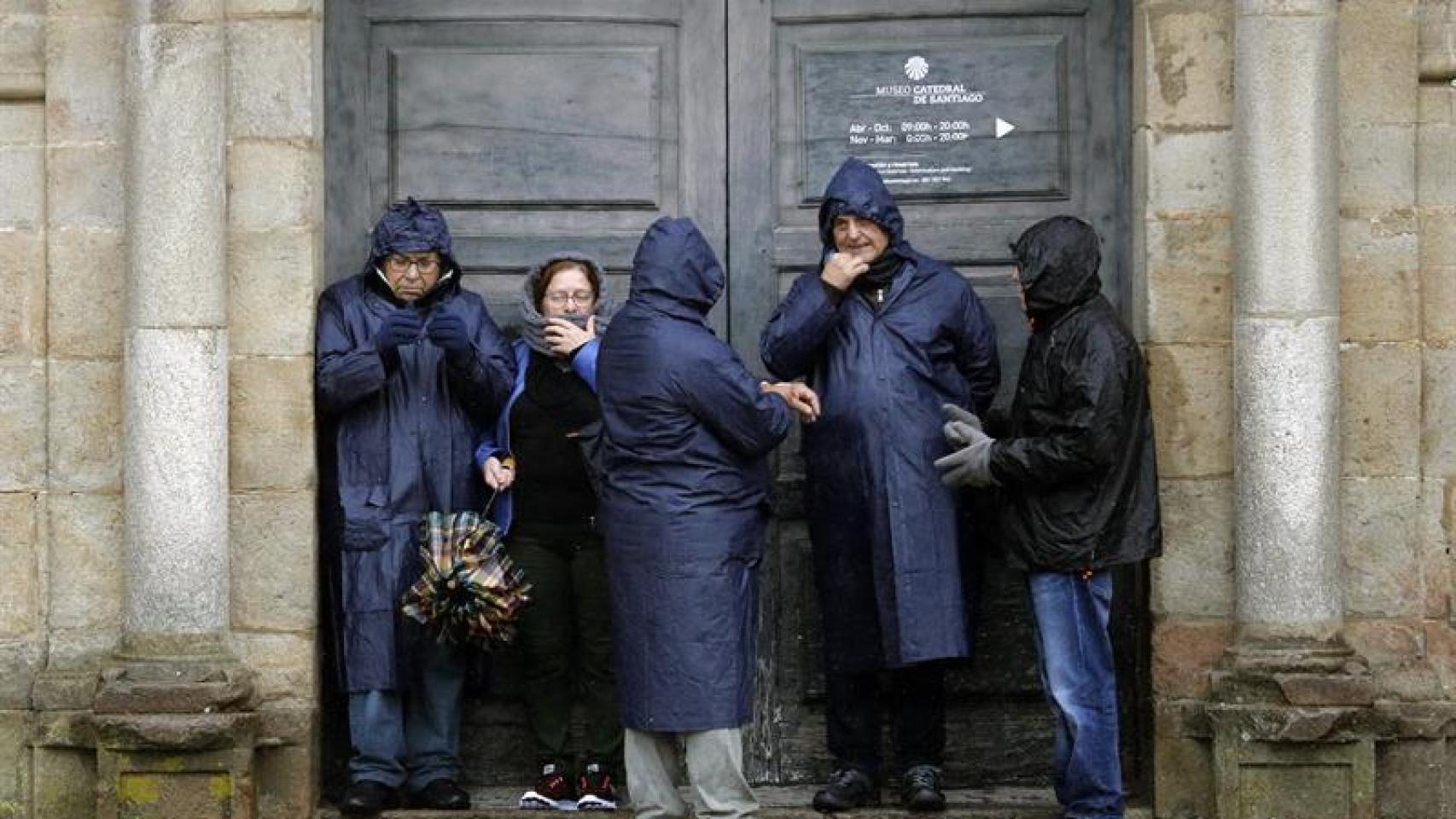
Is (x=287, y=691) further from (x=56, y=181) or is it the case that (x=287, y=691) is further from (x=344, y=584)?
(x=56, y=181)

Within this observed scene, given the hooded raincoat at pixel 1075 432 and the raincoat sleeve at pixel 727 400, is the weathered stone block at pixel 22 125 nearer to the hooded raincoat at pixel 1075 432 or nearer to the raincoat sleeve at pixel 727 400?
the raincoat sleeve at pixel 727 400

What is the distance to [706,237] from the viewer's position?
400 inches

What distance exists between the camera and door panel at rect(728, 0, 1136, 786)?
33.2ft

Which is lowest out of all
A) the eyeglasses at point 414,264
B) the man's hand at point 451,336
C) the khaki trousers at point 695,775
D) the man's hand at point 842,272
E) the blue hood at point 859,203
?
the khaki trousers at point 695,775

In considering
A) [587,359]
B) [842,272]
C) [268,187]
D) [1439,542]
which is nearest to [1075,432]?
[842,272]

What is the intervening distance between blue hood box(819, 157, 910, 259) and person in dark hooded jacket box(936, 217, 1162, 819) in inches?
19.3

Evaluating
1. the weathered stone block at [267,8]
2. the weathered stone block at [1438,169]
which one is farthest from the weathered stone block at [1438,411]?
the weathered stone block at [267,8]

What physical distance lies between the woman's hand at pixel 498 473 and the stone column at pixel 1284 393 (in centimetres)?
241

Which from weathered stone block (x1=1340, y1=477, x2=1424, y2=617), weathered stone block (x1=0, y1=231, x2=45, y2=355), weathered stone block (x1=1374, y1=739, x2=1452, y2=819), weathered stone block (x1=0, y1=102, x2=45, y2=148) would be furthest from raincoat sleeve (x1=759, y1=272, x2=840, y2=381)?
weathered stone block (x1=0, y1=102, x2=45, y2=148)

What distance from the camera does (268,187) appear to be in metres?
9.68

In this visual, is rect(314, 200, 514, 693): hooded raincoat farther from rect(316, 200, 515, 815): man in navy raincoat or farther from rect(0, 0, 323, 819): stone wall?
rect(0, 0, 323, 819): stone wall

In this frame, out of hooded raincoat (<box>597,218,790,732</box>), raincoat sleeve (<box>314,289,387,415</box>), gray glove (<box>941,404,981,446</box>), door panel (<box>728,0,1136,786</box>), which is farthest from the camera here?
door panel (<box>728,0,1136,786</box>)

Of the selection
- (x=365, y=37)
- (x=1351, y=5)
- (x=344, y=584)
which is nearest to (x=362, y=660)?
(x=344, y=584)

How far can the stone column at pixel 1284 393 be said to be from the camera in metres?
9.33
